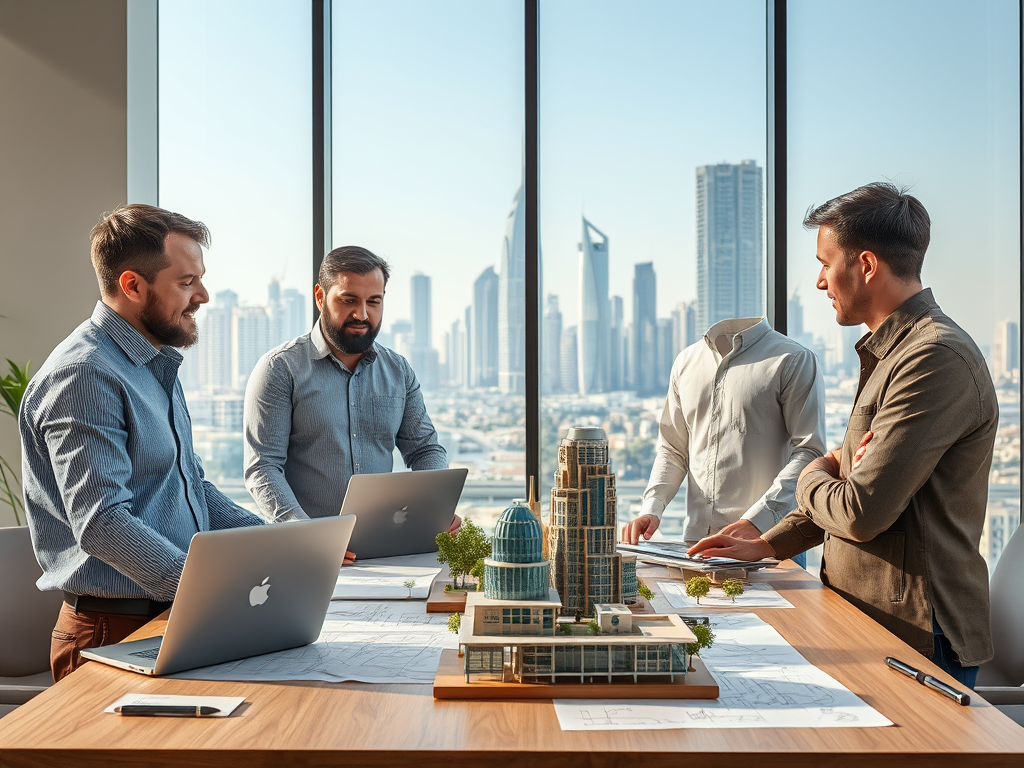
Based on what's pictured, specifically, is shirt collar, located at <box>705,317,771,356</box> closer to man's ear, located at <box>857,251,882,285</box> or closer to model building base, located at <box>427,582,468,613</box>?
man's ear, located at <box>857,251,882,285</box>

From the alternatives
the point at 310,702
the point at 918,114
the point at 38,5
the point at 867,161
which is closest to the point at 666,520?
the point at 867,161

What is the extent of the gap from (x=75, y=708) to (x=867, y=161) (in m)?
4.03

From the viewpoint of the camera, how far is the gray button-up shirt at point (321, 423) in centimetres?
299

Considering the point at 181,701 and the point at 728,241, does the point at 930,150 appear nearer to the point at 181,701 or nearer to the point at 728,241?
the point at 728,241

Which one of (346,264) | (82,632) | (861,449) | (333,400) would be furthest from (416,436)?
(861,449)

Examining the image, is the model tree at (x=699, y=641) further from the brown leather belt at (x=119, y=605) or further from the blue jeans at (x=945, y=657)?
the brown leather belt at (x=119, y=605)

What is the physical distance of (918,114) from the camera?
4.19 meters

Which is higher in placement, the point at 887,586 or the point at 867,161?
the point at 867,161

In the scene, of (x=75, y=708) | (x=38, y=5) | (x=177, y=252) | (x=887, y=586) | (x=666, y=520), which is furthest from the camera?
(x=666, y=520)

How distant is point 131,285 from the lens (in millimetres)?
2172

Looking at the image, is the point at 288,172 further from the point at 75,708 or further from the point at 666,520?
the point at 75,708

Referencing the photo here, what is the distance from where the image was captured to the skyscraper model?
5.22ft

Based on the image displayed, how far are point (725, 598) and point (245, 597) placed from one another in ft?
3.69

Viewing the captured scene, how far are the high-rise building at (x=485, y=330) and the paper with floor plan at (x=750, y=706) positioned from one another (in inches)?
111
